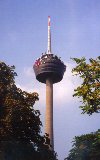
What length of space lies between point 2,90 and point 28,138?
7.20 m

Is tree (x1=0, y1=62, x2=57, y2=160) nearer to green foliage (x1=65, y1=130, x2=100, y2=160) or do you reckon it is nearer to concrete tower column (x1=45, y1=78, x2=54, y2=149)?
green foliage (x1=65, y1=130, x2=100, y2=160)

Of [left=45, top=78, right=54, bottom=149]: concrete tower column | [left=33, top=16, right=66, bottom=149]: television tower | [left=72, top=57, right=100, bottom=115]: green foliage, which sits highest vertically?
[left=33, top=16, right=66, bottom=149]: television tower

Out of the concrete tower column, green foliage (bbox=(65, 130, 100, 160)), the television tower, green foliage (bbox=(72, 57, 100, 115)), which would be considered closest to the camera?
green foliage (bbox=(72, 57, 100, 115))

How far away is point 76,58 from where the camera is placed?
2638cm

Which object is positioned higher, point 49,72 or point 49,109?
point 49,72

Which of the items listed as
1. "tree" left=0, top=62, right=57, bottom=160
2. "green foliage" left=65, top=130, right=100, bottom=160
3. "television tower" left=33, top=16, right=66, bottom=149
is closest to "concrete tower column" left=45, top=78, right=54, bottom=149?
"television tower" left=33, top=16, right=66, bottom=149

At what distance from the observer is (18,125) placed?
33562 millimetres

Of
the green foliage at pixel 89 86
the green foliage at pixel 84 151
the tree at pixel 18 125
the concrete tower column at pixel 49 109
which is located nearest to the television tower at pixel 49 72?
the concrete tower column at pixel 49 109

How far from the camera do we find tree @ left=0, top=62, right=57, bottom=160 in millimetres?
31859

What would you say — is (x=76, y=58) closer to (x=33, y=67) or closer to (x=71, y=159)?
(x=71, y=159)

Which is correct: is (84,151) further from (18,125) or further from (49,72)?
(49,72)

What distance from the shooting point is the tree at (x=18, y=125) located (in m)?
31.9

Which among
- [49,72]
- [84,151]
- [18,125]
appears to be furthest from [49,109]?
[18,125]

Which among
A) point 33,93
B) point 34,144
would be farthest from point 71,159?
point 33,93
